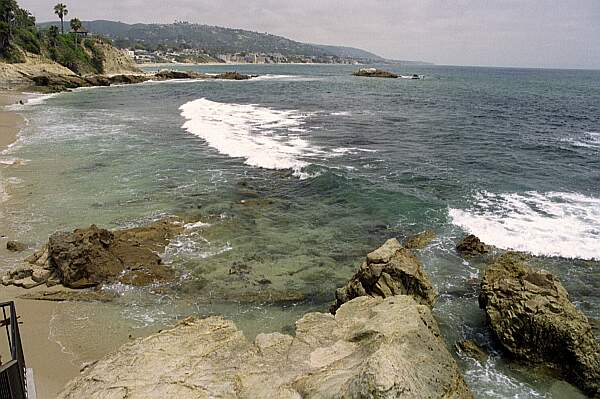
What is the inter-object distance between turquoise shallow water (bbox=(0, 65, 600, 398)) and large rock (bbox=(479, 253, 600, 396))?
0.53 meters

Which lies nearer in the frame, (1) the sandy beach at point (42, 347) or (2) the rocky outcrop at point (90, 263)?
(1) the sandy beach at point (42, 347)

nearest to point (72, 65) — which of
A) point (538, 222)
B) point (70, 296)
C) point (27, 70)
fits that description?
point (27, 70)

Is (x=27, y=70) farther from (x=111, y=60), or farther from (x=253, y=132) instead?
(x=253, y=132)

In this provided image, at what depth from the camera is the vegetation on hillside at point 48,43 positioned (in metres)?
71.6

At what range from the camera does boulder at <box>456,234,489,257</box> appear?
14.4 meters

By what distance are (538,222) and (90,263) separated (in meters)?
15.6

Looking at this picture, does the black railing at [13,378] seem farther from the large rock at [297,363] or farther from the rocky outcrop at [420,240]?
the rocky outcrop at [420,240]

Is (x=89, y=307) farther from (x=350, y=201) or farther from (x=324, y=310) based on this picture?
(x=350, y=201)

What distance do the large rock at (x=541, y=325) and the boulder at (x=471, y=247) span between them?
378 centimetres

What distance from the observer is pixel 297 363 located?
636cm

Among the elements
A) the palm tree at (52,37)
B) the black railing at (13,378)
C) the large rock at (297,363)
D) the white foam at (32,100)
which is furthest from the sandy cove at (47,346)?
the palm tree at (52,37)

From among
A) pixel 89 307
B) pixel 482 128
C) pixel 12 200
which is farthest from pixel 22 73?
pixel 89 307

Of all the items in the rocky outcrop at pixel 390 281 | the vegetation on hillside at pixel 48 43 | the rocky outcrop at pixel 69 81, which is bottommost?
the rocky outcrop at pixel 390 281

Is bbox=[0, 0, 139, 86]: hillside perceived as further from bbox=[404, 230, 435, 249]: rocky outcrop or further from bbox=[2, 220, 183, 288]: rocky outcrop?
bbox=[404, 230, 435, 249]: rocky outcrop
